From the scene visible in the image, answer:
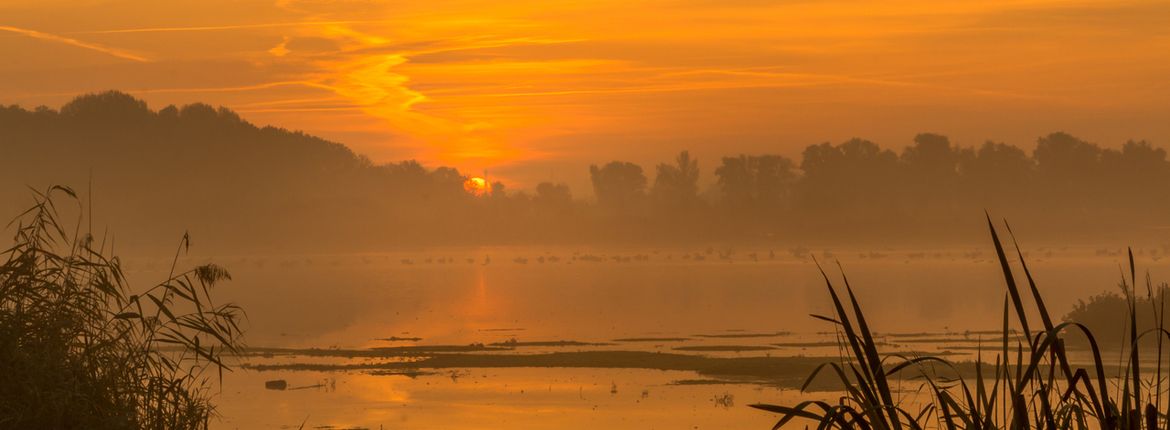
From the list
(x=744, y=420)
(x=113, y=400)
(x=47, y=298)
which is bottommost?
(x=744, y=420)

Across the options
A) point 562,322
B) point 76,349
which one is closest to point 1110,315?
point 562,322

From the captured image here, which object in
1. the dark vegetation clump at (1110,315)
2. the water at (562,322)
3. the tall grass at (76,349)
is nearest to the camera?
the tall grass at (76,349)

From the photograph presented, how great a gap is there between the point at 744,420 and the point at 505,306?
50.9 metres

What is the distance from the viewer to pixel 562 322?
2314 inches

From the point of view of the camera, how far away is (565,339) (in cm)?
4647

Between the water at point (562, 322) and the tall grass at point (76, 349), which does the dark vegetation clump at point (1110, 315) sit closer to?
the water at point (562, 322)

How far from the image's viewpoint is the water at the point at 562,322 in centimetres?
2725

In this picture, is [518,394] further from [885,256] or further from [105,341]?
[885,256]

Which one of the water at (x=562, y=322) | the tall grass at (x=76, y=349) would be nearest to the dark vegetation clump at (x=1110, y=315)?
the water at (x=562, y=322)

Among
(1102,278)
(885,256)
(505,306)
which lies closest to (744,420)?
(505,306)

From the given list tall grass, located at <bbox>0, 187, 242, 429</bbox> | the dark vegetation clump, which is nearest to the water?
the dark vegetation clump

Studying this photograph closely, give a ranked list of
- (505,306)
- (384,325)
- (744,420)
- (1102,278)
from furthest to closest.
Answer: (1102,278) < (505,306) < (384,325) < (744,420)

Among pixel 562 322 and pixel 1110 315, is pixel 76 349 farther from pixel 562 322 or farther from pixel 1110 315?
pixel 562 322

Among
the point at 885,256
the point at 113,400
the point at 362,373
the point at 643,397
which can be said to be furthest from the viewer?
the point at 885,256
